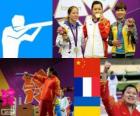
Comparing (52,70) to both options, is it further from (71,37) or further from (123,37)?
(123,37)

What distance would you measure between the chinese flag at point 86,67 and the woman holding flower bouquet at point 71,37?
0.05 meters

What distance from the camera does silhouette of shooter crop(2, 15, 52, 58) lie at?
2502 mm

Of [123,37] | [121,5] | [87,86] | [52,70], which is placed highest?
[121,5]

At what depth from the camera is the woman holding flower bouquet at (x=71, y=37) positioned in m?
2.54

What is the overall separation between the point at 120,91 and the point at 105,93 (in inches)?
4.2

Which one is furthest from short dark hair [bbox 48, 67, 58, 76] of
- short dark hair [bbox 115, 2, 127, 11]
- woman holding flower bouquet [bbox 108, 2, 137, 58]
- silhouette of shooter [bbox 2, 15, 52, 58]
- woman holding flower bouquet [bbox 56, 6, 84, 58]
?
short dark hair [bbox 115, 2, 127, 11]

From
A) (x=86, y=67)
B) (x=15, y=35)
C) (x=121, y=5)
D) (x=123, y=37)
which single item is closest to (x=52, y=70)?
(x=86, y=67)

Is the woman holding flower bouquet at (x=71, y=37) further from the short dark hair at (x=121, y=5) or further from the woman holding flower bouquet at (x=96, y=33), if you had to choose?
the short dark hair at (x=121, y=5)

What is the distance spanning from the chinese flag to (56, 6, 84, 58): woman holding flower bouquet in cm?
5

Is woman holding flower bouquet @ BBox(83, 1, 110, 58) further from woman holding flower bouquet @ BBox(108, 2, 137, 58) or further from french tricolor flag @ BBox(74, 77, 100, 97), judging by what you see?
french tricolor flag @ BBox(74, 77, 100, 97)

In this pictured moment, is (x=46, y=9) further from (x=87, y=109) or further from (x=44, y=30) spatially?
(x=87, y=109)

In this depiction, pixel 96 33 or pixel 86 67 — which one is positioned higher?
pixel 96 33

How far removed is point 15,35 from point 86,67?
0.53 metres

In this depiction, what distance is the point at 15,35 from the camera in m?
2.53
